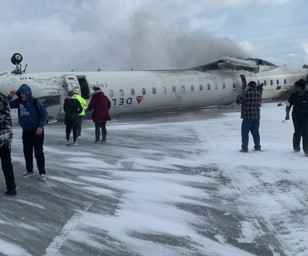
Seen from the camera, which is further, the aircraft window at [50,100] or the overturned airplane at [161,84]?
the overturned airplane at [161,84]

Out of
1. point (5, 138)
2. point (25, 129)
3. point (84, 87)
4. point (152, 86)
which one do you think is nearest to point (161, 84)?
point (152, 86)

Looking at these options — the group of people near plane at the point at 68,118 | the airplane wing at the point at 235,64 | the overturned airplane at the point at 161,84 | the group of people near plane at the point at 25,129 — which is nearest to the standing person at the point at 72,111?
the group of people near plane at the point at 68,118

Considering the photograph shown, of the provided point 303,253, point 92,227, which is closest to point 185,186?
point 92,227

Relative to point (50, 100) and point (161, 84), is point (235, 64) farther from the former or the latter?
point (50, 100)

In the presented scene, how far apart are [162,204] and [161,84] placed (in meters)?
15.3

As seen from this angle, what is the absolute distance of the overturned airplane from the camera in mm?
17555

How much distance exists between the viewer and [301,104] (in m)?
8.80

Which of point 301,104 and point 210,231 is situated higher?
point 301,104

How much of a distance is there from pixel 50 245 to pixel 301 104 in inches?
266


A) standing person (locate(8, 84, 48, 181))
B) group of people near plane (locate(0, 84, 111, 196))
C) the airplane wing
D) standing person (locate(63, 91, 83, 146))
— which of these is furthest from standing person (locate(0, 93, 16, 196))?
the airplane wing

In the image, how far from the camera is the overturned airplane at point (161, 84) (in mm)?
17555

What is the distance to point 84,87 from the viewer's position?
18.4 meters

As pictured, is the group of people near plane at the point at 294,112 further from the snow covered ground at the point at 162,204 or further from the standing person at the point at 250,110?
the snow covered ground at the point at 162,204

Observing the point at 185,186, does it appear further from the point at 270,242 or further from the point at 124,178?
the point at 270,242
